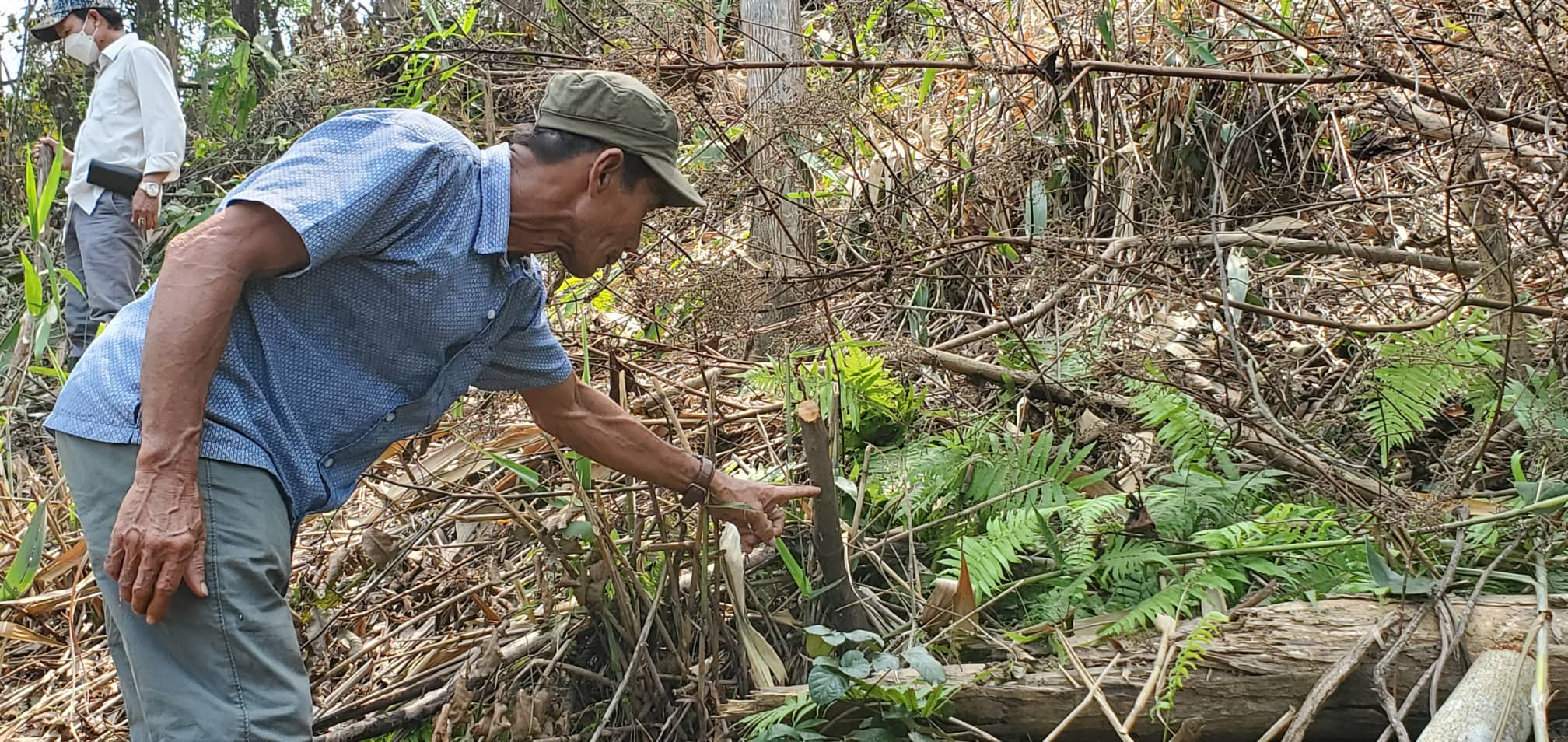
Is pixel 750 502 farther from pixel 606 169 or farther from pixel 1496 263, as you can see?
pixel 1496 263

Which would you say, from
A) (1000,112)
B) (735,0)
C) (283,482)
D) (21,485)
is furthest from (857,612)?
(21,485)

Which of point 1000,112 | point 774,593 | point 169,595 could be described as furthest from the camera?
point 1000,112

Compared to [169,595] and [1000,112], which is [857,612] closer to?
[169,595]

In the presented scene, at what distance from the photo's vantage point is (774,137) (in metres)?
3.55

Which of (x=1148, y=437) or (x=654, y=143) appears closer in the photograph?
(x=654, y=143)

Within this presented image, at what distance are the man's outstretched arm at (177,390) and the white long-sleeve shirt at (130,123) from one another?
428 cm

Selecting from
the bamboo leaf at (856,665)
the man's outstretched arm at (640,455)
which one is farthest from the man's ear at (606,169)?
the bamboo leaf at (856,665)

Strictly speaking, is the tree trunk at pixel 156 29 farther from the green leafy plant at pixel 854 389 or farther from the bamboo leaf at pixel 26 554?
the green leafy plant at pixel 854 389

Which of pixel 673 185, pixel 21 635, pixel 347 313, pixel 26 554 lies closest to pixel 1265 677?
pixel 673 185

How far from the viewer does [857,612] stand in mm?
2908

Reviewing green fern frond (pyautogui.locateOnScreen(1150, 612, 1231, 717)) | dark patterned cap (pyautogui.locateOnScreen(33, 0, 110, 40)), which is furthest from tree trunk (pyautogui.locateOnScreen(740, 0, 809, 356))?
dark patterned cap (pyautogui.locateOnScreen(33, 0, 110, 40))

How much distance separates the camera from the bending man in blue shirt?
1.87 m

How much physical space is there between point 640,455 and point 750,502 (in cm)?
27

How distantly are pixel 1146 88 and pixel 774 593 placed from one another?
2.43 metres
